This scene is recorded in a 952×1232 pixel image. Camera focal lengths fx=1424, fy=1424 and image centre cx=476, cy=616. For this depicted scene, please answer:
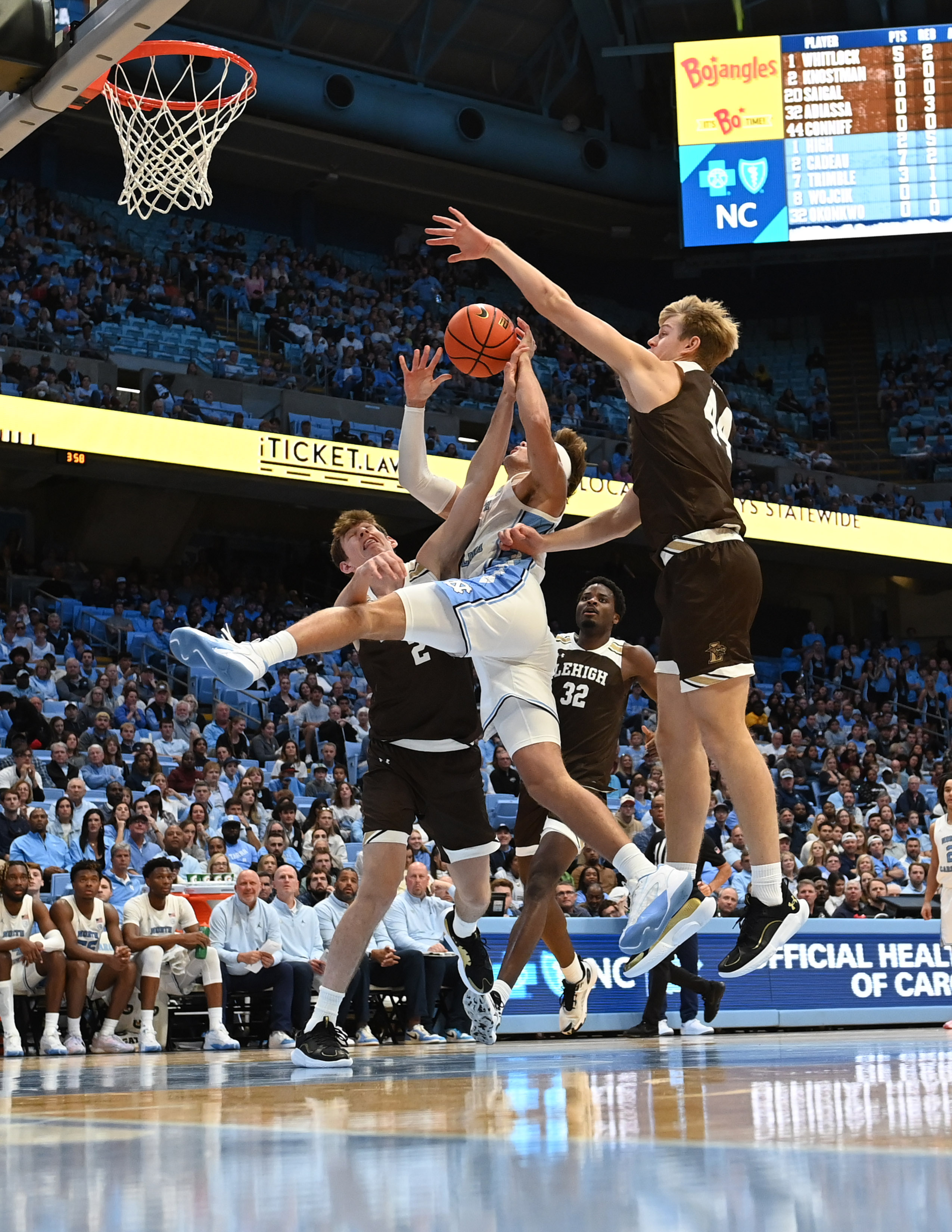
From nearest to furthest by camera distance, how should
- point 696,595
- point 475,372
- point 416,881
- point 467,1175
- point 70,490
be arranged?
point 467,1175, point 696,595, point 475,372, point 416,881, point 70,490

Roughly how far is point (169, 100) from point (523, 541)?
10.4 meters

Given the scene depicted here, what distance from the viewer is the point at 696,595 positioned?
4.87 m

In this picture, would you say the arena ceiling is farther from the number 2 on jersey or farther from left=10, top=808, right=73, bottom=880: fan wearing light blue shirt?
the number 2 on jersey

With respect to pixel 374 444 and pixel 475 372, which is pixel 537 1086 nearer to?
pixel 475 372

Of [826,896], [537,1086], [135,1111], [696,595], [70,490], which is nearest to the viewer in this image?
[135,1111]

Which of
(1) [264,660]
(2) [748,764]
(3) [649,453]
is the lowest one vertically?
(2) [748,764]

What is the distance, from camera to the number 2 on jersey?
7.52 meters

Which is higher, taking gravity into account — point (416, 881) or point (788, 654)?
point (788, 654)

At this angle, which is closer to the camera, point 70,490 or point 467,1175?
point 467,1175

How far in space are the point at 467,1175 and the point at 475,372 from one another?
4356 mm

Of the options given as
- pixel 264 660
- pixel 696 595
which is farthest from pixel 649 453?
pixel 264 660

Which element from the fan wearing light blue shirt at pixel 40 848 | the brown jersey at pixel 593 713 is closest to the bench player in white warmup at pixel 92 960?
the fan wearing light blue shirt at pixel 40 848

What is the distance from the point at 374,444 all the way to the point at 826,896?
38.0 ft

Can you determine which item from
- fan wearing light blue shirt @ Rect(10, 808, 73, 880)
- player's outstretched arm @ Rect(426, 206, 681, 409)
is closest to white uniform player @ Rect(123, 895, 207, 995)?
fan wearing light blue shirt @ Rect(10, 808, 73, 880)
